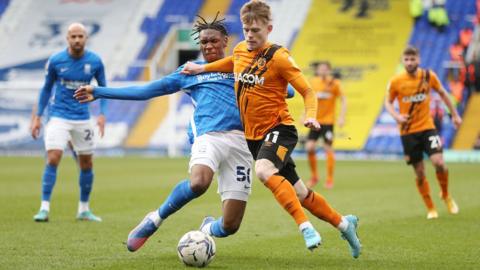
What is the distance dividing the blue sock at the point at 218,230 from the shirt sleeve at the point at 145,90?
1.31 m

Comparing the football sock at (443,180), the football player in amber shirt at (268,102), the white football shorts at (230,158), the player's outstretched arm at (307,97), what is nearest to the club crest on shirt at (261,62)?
the football player in amber shirt at (268,102)

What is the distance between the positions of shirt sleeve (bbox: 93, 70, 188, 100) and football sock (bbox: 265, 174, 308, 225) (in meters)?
1.34

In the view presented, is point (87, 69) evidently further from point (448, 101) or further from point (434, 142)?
point (448, 101)

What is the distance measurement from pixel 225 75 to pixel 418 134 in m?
4.90

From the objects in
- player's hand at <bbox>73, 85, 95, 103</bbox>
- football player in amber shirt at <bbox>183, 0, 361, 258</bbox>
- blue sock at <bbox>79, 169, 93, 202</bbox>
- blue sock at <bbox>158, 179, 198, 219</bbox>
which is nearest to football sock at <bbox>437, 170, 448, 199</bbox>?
football player in amber shirt at <bbox>183, 0, 361, 258</bbox>

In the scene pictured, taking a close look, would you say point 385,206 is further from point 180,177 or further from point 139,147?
point 139,147

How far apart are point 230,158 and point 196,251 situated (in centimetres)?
99

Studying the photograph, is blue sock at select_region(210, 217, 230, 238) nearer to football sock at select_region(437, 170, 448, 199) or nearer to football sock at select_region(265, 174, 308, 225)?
football sock at select_region(265, 174, 308, 225)

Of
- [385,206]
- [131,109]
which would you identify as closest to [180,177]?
[385,206]

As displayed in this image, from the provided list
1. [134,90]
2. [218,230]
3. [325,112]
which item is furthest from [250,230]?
[325,112]

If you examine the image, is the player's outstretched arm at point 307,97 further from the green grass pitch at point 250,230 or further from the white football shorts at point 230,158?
the green grass pitch at point 250,230

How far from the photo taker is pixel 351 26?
32.9m

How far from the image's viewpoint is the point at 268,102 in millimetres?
7750

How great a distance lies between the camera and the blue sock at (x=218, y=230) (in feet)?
27.0
